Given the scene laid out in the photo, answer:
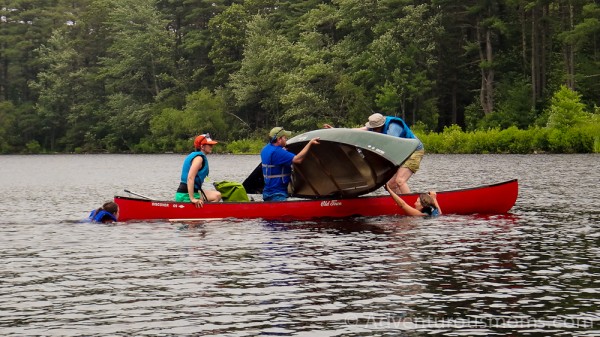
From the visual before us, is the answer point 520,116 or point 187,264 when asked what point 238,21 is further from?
point 187,264

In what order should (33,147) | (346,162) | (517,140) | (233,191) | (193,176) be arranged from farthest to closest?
(33,147), (517,140), (346,162), (233,191), (193,176)

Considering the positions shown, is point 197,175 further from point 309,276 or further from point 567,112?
point 567,112

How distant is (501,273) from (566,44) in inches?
2341

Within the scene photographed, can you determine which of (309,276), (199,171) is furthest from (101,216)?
(309,276)

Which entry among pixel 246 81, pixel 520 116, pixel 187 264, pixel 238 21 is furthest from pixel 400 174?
pixel 238 21

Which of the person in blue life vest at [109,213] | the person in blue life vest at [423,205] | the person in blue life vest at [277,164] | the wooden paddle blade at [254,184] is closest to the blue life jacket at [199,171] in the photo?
the person in blue life vest at [277,164]

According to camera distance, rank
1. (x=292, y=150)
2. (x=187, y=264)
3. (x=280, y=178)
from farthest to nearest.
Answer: (x=292, y=150) < (x=280, y=178) < (x=187, y=264)

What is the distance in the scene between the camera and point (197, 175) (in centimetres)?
2117

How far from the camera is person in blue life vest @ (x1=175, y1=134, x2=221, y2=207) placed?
20500 mm

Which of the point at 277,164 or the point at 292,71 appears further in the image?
the point at 292,71

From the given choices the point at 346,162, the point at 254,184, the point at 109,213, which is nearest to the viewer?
the point at 109,213

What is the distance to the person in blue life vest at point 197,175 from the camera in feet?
67.3

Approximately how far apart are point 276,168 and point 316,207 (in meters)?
1.23

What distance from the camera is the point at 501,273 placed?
13797 mm
